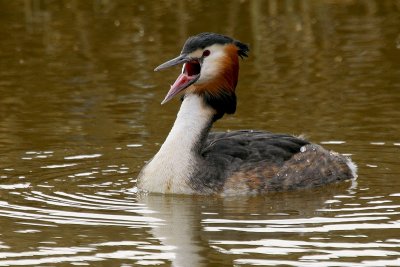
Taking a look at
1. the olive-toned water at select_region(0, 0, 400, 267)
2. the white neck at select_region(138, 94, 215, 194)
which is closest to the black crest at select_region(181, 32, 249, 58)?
the white neck at select_region(138, 94, 215, 194)

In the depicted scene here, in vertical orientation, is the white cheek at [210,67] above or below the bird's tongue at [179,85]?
above

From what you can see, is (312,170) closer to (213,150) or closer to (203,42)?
(213,150)

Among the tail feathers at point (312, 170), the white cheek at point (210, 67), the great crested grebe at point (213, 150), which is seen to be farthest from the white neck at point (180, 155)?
the tail feathers at point (312, 170)

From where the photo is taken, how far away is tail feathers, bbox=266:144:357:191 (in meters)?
11.9

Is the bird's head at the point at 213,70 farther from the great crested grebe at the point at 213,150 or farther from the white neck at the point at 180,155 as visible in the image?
the white neck at the point at 180,155

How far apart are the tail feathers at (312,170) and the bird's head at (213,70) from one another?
0.80m

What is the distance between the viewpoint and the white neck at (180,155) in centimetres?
1155

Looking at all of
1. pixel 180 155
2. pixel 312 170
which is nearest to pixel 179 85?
pixel 180 155

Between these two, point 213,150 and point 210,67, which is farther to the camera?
point 213,150

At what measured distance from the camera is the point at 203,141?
1190 centimetres

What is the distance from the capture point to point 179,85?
11688mm

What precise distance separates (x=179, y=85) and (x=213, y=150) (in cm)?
72

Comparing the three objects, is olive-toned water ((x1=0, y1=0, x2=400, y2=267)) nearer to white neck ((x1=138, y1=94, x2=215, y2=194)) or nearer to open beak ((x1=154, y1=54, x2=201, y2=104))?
white neck ((x1=138, y1=94, x2=215, y2=194))

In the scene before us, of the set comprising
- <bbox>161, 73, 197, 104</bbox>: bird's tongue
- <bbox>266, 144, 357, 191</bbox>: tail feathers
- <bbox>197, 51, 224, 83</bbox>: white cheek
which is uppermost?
<bbox>197, 51, 224, 83</bbox>: white cheek
